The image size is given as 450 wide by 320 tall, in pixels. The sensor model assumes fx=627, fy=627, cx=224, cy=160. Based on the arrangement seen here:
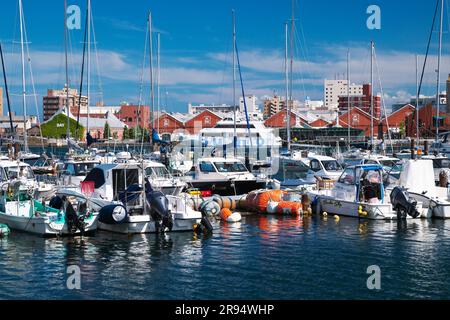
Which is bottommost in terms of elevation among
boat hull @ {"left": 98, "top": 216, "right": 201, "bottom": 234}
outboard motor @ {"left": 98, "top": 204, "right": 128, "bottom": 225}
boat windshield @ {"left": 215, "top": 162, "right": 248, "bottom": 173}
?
boat hull @ {"left": 98, "top": 216, "right": 201, "bottom": 234}

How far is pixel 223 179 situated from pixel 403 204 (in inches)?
484

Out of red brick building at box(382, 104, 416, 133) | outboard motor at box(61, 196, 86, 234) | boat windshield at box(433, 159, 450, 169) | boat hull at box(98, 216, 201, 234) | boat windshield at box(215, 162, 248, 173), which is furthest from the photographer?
red brick building at box(382, 104, 416, 133)

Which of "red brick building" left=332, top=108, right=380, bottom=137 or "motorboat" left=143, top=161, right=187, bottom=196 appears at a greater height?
"red brick building" left=332, top=108, right=380, bottom=137

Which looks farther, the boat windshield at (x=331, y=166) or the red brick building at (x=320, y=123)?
the red brick building at (x=320, y=123)

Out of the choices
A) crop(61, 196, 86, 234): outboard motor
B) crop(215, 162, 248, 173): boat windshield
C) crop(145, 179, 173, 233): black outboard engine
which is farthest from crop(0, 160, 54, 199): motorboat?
crop(215, 162, 248, 173): boat windshield

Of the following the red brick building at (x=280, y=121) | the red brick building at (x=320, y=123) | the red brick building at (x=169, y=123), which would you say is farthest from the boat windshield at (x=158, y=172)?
the red brick building at (x=320, y=123)

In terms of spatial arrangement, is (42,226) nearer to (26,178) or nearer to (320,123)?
(26,178)

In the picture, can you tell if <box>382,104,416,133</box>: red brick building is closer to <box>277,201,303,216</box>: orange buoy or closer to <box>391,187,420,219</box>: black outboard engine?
<box>277,201,303,216</box>: orange buoy

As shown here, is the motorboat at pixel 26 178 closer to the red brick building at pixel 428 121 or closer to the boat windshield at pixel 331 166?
the boat windshield at pixel 331 166

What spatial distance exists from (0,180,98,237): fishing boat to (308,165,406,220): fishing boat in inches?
498

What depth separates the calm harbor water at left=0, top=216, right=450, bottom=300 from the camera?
733 inches

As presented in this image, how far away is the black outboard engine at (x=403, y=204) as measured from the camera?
30.2 meters

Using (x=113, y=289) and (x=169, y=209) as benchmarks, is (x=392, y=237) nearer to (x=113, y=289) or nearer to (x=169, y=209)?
(x=169, y=209)

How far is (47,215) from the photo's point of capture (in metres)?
26.8
